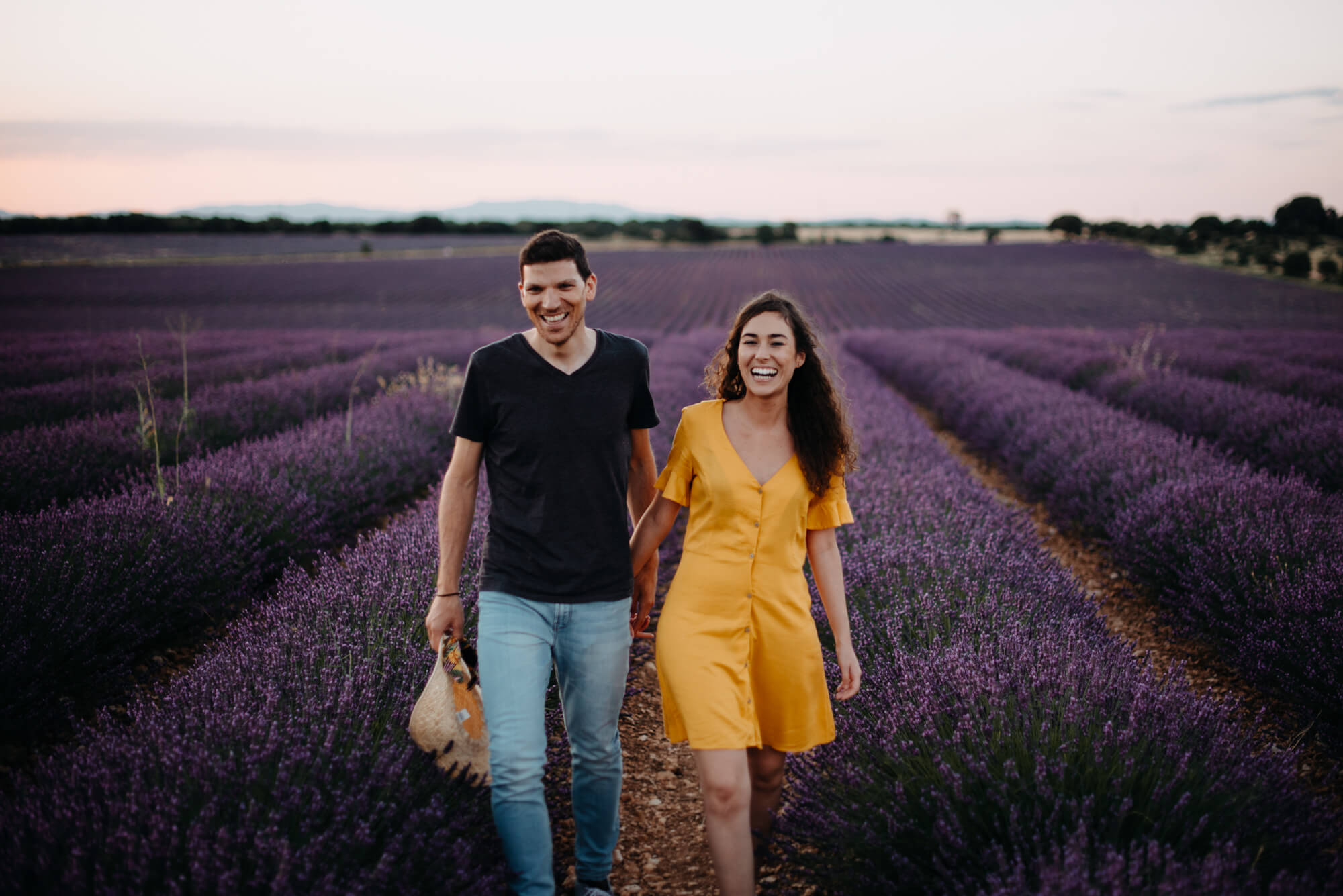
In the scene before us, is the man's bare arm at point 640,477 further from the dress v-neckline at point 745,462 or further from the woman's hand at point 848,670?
the woman's hand at point 848,670

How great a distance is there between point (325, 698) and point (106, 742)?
0.47m

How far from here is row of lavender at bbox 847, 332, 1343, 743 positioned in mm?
2680

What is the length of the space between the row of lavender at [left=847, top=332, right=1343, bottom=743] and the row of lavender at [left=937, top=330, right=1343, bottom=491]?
65 cm

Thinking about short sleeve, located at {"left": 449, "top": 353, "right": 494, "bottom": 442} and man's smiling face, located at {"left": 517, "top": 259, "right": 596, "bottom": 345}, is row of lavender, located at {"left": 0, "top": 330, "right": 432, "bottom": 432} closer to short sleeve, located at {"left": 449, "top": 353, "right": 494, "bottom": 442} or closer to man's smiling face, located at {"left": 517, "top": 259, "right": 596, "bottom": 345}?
short sleeve, located at {"left": 449, "top": 353, "right": 494, "bottom": 442}

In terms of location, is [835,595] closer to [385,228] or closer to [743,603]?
[743,603]

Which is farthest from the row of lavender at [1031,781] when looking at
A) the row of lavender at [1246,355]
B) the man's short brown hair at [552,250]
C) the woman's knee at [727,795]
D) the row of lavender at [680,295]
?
the row of lavender at [680,295]

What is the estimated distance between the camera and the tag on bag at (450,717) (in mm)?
1676

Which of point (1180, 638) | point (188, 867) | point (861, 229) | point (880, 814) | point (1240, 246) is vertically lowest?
point (1180, 638)

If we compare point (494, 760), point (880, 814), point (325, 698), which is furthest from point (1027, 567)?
point (325, 698)

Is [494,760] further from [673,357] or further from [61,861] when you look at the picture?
[673,357]

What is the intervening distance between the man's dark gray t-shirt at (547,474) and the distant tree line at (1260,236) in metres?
24.5

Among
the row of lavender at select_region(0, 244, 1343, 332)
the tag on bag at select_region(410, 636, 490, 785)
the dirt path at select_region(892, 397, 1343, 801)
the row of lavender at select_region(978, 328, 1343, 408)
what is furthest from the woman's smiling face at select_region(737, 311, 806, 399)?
the row of lavender at select_region(0, 244, 1343, 332)

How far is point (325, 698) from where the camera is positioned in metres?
1.83

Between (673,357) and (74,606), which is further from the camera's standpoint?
(673,357)
